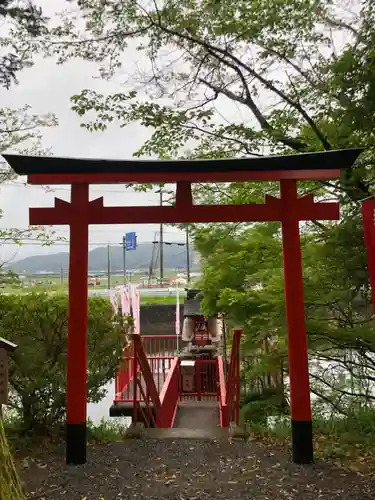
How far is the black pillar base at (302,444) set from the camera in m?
3.79

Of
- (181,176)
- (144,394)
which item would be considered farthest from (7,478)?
(144,394)

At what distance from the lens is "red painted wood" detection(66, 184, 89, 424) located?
3896 mm

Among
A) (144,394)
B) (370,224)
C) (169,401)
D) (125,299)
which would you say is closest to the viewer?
(370,224)

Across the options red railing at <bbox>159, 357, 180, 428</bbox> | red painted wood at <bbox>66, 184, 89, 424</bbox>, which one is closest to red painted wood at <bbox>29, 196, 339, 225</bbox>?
red painted wood at <bbox>66, 184, 89, 424</bbox>

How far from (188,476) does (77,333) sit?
1705 mm

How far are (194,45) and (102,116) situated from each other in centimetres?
186

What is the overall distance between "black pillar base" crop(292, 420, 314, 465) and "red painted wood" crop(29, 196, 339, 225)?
2.10 meters

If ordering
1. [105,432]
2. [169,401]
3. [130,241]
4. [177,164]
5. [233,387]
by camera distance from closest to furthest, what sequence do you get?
[177,164]
[105,432]
[233,387]
[169,401]
[130,241]

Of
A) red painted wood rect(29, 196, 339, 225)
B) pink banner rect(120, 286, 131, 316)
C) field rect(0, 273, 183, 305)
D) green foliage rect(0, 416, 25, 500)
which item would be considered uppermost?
red painted wood rect(29, 196, 339, 225)

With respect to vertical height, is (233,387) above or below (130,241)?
below

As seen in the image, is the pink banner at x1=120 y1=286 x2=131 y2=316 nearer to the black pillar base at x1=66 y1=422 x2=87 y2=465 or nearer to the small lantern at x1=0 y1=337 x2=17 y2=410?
the black pillar base at x1=66 y1=422 x2=87 y2=465

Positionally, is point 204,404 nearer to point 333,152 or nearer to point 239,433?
point 239,433

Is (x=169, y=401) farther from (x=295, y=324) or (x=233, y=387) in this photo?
(x=295, y=324)

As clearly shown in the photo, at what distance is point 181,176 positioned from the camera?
12.7 feet
